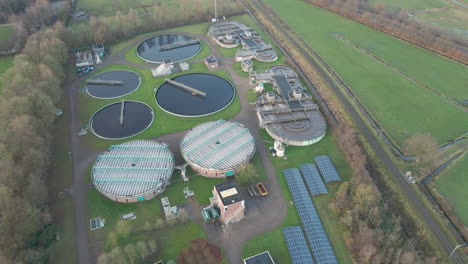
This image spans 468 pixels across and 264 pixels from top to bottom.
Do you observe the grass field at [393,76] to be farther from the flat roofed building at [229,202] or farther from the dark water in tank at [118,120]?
the dark water in tank at [118,120]

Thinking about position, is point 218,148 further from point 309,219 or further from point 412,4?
point 412,4

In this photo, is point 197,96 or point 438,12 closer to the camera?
point 197,96

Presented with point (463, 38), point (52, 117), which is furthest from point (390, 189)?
point (463, 38)

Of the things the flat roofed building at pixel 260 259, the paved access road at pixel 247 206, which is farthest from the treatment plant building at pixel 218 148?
the flat roofed building at pixel 260 259

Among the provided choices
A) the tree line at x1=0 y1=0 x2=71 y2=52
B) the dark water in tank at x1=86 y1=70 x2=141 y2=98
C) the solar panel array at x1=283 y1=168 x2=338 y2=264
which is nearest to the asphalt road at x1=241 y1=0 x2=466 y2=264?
the solar panel array at x1=283 y1=168 x2=338 y2=264

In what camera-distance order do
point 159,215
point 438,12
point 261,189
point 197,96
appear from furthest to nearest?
point 438,12, point 197,96, point 261,189, point 159,215

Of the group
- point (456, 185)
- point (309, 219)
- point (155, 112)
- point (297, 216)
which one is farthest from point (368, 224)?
point (155, 112)
